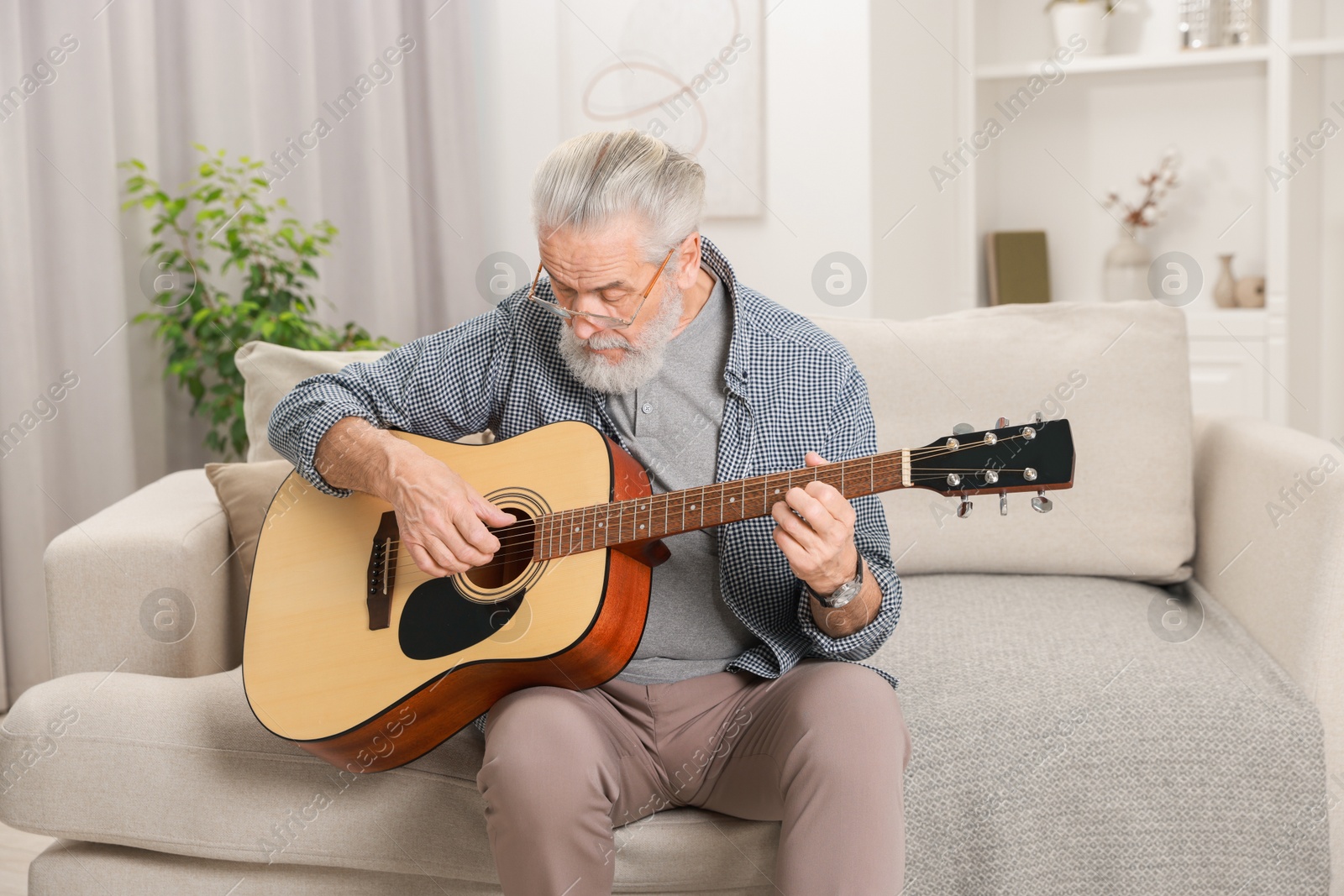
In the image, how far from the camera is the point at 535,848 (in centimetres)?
119

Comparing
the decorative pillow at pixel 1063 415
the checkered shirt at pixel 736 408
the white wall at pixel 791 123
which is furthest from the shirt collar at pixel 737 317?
the white wall at pixel 791 123

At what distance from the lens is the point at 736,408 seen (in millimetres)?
1475

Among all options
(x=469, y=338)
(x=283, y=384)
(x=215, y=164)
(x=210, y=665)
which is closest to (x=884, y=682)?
(x=469, y=338)

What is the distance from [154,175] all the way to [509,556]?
1956 mm

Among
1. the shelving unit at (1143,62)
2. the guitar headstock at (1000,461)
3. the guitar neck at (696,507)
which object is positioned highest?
the shelving unit at (1143,62)

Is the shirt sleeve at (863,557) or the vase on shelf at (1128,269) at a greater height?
the vase on shelf at (1128,269)

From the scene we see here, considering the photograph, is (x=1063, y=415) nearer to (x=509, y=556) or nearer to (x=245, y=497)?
(x=509, y=556)

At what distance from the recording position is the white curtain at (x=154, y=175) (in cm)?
260

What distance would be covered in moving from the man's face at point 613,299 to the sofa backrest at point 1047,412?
0.62 meters

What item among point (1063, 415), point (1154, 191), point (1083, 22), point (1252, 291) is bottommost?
point (1063, 415)

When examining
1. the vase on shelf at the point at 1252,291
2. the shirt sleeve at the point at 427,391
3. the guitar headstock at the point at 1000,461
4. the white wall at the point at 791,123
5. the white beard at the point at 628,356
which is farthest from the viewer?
the vase on shelf at the point at 1252,291

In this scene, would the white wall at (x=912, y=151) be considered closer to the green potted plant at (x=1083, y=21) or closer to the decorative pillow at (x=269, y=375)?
the green potted plant at (x=1083, y=21)

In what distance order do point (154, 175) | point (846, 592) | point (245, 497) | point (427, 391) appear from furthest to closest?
point (154, 175) < point (245, 497) < point (427, 391) < point (846, 592)

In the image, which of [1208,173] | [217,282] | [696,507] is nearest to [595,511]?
[696,507]
